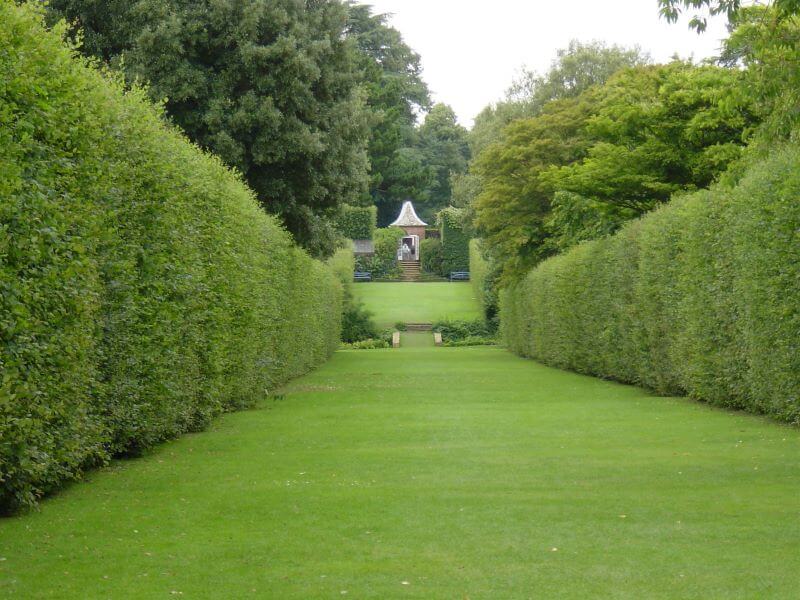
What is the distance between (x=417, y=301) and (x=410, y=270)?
50.9 ft

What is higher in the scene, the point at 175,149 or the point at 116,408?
the point at 175,149

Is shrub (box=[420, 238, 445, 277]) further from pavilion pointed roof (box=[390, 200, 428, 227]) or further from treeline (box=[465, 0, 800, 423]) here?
treeline (box=[465, 0, 800, 423])

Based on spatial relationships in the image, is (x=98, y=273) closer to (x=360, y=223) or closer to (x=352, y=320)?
(x=352, y=320)

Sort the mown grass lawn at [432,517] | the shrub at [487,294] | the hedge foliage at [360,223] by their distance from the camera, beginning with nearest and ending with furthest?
the mown grass lawn at [432,517]
the shrub at [487,294]
the hedge foliage at [360,223]

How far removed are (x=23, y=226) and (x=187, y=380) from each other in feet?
18.4

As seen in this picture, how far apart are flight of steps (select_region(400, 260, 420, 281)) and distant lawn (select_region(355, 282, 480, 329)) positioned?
4.19 m

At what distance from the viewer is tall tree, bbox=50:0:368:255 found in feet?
73.8

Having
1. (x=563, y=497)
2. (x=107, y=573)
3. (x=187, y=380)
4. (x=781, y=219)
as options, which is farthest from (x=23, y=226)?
(x=781, y=219)

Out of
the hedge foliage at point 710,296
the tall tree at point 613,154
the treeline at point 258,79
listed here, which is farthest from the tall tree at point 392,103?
the hedge foliage at point 710,296

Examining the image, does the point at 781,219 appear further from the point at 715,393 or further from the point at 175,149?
the point at 175,149

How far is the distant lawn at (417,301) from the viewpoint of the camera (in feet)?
189

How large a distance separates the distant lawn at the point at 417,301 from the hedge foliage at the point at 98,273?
41388mm

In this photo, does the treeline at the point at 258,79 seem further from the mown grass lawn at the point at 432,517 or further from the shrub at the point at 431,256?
the shrub at the point at 431,256

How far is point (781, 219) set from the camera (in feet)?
43.2
